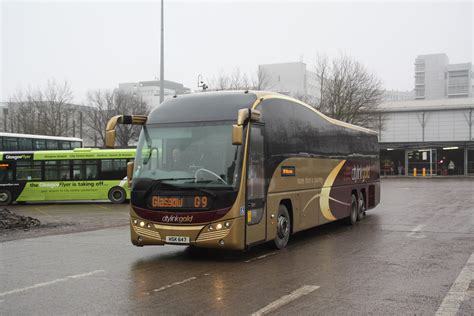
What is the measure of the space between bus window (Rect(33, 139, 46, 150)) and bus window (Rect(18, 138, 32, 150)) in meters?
0.36

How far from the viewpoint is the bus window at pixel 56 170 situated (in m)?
27.9

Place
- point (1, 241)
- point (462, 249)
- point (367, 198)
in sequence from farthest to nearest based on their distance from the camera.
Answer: point (367, 198) → point (1, 241) → point (462, 249)

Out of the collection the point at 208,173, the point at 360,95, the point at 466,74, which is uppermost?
the point at 466,74

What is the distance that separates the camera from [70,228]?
16469 millimetres

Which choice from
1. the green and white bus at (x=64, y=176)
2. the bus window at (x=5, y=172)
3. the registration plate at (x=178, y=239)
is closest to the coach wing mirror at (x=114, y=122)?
the registration plate at (x=178, y=239)

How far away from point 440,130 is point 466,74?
10403 centimetres

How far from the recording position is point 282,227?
1180 centimetres

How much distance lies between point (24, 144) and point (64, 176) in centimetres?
629

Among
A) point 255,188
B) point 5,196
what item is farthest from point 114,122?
point 5,196

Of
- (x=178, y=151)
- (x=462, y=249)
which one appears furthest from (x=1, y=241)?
(x=462, y=249)

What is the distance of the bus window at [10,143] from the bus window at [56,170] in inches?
207

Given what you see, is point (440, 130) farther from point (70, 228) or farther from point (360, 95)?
point (70, 228)

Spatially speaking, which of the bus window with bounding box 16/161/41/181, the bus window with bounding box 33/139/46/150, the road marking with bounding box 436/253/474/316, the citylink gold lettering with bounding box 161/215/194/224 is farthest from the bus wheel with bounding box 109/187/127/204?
the road marking with bounding box 436/253/474/316

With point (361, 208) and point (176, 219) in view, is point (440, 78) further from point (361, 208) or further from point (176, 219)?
point (176, 219)
